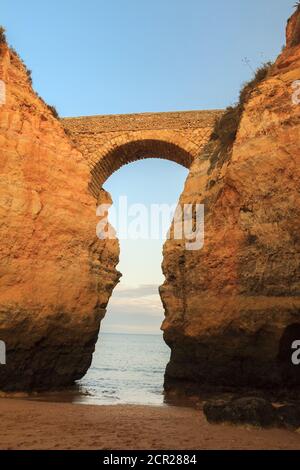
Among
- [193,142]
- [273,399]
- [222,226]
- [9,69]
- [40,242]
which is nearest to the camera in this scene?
[273,399]

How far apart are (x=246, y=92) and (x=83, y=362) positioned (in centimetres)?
886

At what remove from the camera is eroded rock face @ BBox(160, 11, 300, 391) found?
32.5 ft

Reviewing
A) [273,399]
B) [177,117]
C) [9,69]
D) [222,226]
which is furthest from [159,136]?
[273,399]

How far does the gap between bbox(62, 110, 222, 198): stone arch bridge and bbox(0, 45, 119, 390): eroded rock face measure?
5179 mm

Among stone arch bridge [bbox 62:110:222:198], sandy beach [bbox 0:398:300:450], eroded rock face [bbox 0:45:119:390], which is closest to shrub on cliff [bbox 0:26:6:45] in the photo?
eroded rock face [bbox 0:45:119:390]

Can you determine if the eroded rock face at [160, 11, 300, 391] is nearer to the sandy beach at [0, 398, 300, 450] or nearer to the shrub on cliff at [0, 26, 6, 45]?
the sandy beach at [0, 398, 300, 450]

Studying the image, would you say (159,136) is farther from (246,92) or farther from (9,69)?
(9,69)

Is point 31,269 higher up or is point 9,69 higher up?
point 9,69

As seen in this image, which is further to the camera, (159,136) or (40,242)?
(159,136)

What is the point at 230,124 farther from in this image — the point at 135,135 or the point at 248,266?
the point at 135,135

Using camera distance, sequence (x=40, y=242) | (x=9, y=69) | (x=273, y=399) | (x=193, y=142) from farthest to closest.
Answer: (x=193, y=142)
(x=9, y=69)
(x=40, y=242)
(x=273, y=399)

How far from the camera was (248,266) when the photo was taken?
10578mm

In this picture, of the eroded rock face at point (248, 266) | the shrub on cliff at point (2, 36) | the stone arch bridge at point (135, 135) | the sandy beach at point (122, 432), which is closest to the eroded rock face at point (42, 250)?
the shrub on cliff at point (2, 36)

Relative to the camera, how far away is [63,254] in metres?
12.6
